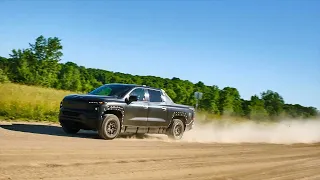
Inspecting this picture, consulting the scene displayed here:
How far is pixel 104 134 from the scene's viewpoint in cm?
1231

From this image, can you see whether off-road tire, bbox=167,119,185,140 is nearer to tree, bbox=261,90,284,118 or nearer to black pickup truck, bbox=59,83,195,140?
black pickup truck, bbox=59,83,195,140

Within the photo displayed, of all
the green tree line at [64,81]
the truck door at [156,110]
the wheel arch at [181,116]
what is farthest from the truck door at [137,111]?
the green tree line at [64,81]

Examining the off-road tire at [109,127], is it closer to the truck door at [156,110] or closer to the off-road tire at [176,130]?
the truck door at [156,110]

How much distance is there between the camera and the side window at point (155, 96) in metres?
14.4

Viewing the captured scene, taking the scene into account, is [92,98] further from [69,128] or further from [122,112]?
[69,128]

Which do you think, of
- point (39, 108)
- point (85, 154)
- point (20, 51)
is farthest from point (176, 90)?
point (85, 154)

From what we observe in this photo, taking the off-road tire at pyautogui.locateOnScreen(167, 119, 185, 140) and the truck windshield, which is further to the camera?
the off-road tire at pyautogui.locateOnScreen(167, 119, 185, 140)

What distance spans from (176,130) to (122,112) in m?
3.02

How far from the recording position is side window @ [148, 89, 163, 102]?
14383 mm

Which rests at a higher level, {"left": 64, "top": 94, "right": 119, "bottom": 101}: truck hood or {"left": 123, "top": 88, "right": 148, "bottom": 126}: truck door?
{"left": 64, "top": 94, "right": 119, "bottom": 101}: truck hood

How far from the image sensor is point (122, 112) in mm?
13016

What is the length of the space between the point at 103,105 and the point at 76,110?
911mm

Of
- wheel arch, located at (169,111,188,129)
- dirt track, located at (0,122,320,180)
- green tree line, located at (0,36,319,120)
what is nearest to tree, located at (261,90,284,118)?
green tree line, located at (0,36,319,120)

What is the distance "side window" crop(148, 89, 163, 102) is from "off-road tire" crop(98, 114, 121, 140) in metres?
1.94
